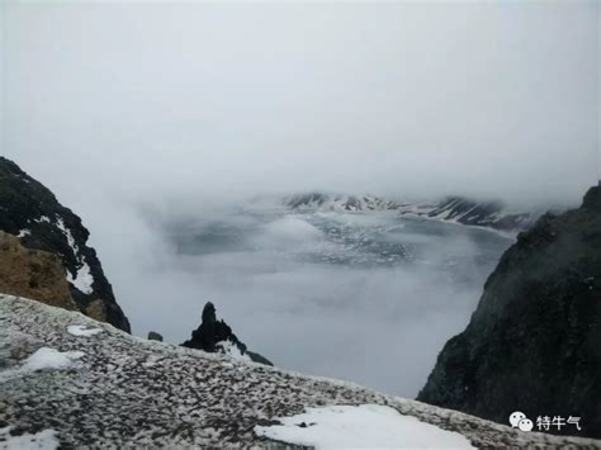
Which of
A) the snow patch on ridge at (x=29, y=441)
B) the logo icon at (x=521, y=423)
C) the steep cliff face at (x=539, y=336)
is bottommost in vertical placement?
the snow patch on ridge at (x=29, y=441)

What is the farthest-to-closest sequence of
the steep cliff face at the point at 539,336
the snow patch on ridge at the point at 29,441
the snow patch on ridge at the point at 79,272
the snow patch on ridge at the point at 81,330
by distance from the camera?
the snow patch on ridge at the point at 79,272 → the steep cliff face at the point at 539,336 → the snow patch on ridge at the point at 81,330 → the snow patch on ridge at the point at 29,441

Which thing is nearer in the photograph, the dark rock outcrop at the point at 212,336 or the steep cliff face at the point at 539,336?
the steep cliff face at the point at 539,336

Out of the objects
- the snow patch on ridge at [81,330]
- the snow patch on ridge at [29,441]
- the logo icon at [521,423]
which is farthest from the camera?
the snow patch on ridge at [81,330]

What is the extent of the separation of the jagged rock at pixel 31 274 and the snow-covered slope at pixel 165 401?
10901 millimetres

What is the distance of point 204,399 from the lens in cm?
1839

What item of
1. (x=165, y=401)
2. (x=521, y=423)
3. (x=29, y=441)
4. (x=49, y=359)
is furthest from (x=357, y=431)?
(x=49, y=359)

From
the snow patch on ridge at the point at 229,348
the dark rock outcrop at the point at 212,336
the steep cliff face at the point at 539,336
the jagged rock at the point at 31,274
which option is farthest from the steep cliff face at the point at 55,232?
the steep cliff face at the point at 539,336

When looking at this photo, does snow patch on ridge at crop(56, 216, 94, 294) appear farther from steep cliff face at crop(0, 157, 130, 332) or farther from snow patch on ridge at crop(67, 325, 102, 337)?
snow patch on ridge at crop(67, 325, 102, 337)

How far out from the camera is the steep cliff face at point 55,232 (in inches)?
2941

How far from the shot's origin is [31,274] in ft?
110

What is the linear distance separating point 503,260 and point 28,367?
96293 mm

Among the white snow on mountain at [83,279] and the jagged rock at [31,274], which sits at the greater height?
the white snow on mountain at [83,279]

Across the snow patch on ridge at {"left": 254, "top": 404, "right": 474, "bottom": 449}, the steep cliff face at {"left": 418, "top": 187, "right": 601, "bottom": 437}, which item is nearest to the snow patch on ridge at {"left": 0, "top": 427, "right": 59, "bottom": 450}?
the snow patch on ridge at {"left": 254, "top": 404, "right": 474, "bottom": 449}

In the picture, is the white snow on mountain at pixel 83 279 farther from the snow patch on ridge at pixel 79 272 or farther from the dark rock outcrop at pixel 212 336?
the dark rock outcrop at pixel 212 336
